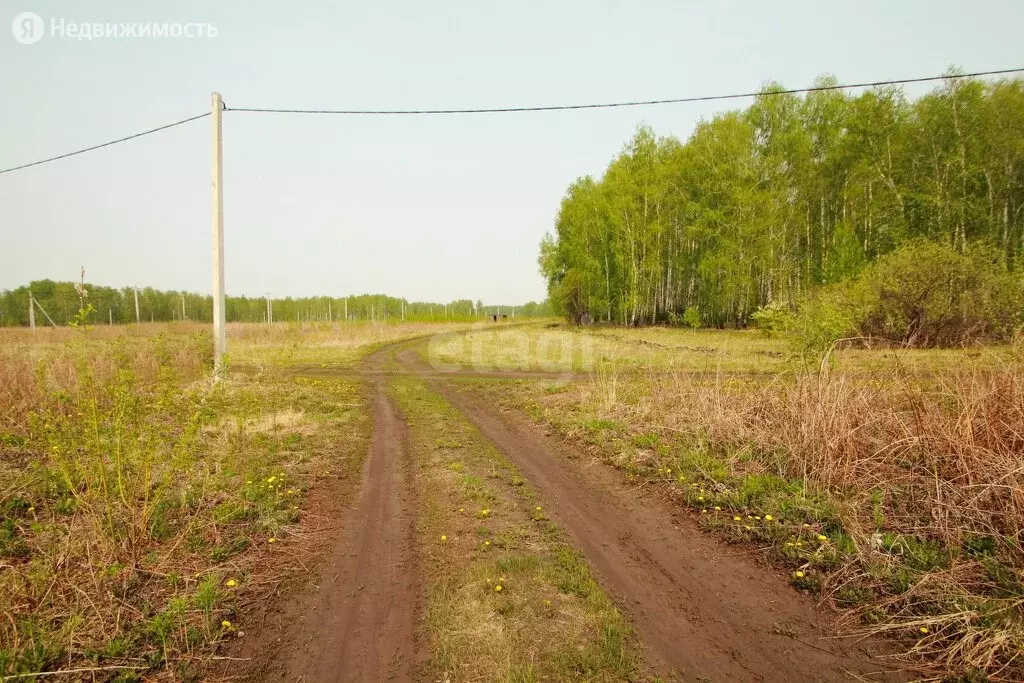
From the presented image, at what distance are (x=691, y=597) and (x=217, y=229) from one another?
13782mm

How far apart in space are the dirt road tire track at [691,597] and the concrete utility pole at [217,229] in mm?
10412

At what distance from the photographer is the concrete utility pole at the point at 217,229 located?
1209 centimetres

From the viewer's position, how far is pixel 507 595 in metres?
3.84

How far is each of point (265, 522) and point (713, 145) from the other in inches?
Answer: 1524

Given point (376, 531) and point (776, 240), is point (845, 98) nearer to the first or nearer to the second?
point (776, 240)

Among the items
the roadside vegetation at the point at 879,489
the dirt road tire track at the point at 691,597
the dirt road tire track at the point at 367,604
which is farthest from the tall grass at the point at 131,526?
A: the roadside vegetation at the point at 879,489

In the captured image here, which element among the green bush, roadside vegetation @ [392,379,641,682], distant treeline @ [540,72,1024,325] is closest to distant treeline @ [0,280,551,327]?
distant treeline @ [540,72,1024,325]

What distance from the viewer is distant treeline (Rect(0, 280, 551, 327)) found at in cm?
5650

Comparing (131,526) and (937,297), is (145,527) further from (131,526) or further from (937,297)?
(937,297)

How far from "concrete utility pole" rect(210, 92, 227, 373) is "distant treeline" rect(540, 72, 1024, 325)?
2687 cm

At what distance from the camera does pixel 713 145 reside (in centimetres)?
3431

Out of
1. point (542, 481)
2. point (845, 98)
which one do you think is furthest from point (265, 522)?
point (845, 98)

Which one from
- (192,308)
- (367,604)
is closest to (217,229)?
(367,604)

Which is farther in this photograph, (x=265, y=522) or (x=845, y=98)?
(x=845, y=98)
